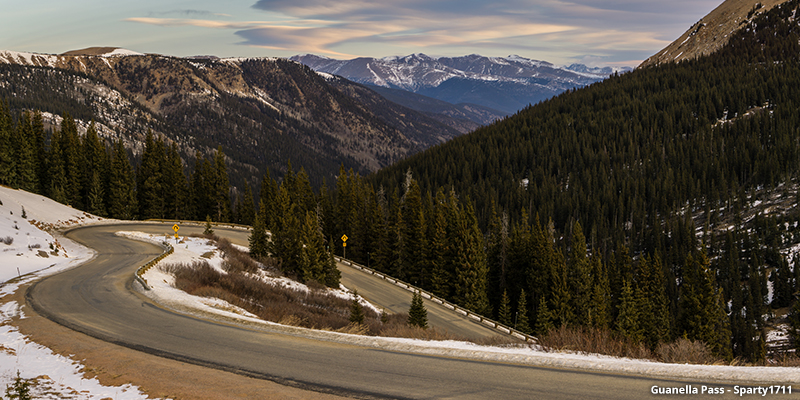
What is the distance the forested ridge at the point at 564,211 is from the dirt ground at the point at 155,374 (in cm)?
1015

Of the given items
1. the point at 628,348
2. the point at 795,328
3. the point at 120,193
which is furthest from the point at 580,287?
the point at 120,193

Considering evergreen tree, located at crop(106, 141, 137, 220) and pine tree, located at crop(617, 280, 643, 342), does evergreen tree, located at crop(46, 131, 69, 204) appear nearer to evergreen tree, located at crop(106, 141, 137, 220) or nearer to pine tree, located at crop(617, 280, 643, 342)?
evergreen tree, located at crop(106, 141, 137, 220)

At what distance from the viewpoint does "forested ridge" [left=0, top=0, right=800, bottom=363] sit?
184ft

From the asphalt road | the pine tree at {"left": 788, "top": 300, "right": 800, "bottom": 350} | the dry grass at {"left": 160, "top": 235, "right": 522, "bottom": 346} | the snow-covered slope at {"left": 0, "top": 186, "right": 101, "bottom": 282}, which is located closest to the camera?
the asphalt road

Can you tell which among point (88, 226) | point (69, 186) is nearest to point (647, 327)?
point (88, 226)

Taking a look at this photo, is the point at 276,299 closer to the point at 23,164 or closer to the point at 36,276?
the point at 36,276

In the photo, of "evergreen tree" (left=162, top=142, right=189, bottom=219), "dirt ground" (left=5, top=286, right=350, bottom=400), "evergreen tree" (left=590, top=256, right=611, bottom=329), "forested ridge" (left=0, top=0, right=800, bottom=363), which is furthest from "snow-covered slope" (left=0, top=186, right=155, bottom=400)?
"evergreen tree" (left=590, top=256, right=611, bottom=329)

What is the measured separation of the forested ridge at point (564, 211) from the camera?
184ft

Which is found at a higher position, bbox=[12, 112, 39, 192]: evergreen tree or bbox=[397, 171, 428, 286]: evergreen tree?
bbox=[12, 112, 39, 192]: evergreen tree

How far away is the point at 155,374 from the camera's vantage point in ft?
41.4

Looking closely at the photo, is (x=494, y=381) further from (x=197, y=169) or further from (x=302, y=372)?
(x=197, y=169)

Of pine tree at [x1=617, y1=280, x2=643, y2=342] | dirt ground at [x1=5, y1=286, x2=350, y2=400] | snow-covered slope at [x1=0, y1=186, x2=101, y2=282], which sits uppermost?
dirt ground at [x1=5, y1=286, x2=350, y2=400]

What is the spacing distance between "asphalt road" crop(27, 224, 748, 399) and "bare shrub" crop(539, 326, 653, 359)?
2589 mm

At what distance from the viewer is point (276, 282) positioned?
41719 mm
